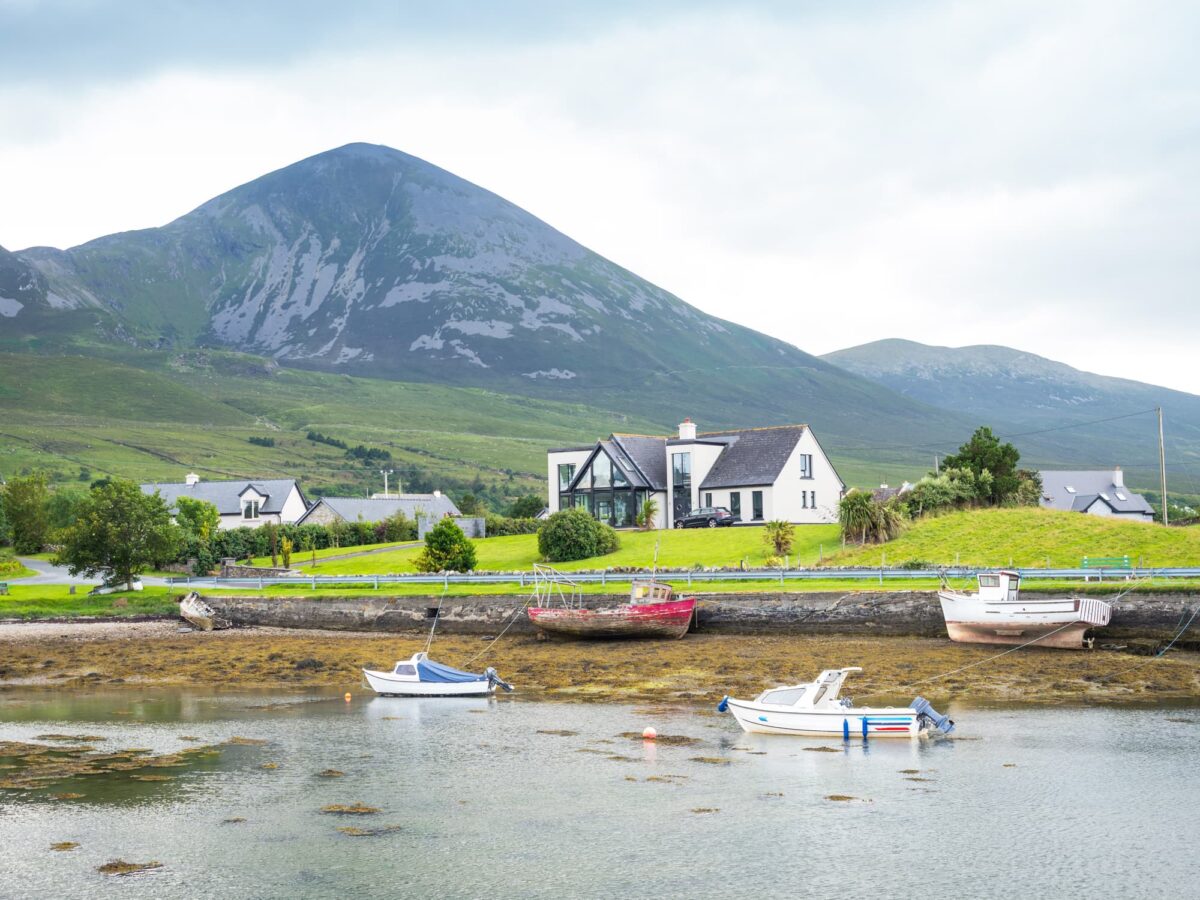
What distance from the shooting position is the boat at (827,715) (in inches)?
1286

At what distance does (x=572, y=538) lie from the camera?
7188 centimetres

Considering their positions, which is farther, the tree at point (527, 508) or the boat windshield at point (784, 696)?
the tree at point (527, 508)

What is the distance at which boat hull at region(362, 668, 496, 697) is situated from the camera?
42.9 meters

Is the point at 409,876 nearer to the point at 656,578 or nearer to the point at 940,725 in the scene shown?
the point at 940,725

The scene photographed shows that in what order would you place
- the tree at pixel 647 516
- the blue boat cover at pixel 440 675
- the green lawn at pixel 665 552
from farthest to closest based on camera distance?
the tree at pixel 647 516
the green lawn at pixel 665 552
the blue boat cover at pixel 440 675

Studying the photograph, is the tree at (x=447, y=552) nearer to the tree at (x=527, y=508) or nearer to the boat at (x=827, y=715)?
the boat at (x=827, y=715)

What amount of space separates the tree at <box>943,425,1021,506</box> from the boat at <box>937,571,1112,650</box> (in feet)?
80.5

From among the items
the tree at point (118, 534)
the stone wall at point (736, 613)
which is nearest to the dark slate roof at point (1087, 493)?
the stone wall at point (736, 613)

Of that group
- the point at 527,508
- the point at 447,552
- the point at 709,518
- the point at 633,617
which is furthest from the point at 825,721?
the point at 527,508

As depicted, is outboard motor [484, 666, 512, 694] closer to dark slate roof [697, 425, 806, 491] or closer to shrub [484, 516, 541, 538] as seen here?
dark slate roof [697, 425, 806, 491]

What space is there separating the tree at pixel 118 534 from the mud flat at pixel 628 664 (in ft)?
29.6

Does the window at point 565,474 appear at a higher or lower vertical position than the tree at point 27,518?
higher

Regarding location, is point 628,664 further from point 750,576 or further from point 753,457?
point 753,457

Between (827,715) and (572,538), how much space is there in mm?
39495
